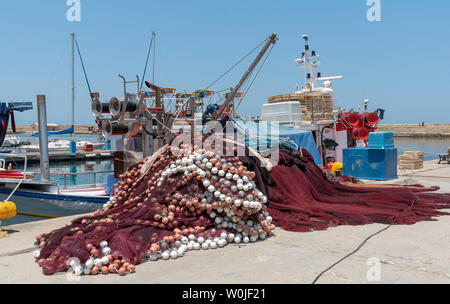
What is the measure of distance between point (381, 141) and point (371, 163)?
0.69 metres

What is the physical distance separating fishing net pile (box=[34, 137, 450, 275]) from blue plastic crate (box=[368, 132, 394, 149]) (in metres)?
3.82

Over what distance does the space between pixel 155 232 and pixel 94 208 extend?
5.47 metres

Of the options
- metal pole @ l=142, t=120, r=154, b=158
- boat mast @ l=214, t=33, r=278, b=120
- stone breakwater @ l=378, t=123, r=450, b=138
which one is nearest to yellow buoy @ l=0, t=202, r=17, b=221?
metal pole @ l=142, t=120, r=154, b=158

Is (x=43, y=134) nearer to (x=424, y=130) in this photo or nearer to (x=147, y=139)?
(x=147, y=139)

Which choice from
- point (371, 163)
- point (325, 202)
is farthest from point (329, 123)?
point (325, 202)

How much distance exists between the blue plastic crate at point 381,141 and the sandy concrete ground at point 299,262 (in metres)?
5.71

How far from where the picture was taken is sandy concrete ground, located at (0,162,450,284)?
3.38 meters

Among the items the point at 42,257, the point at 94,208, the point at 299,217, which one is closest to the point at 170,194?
the point at 42,257

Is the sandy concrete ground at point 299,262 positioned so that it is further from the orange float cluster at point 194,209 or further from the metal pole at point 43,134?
the metal pole at point 43,134

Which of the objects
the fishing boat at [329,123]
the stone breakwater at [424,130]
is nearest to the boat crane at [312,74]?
the fishing boat at [329,123]

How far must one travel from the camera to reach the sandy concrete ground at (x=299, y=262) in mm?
3375

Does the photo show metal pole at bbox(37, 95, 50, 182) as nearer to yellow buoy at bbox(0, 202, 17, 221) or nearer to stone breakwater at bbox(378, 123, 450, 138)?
yellow buoy at bbox(0, 202, 17, 221)

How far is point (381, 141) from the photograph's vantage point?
1041 cm

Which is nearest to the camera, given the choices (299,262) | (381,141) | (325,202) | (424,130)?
(299,262)
